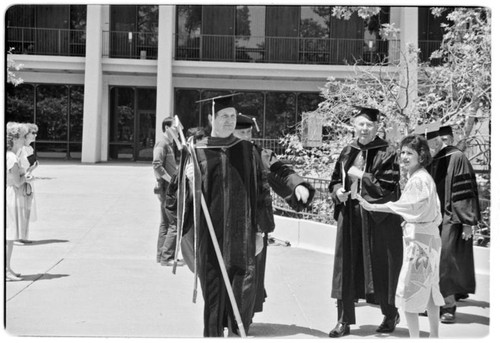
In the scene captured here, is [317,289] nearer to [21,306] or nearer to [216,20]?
[21,306]

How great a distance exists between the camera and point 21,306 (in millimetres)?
6461

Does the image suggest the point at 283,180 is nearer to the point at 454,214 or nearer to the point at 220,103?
the point at 220,103

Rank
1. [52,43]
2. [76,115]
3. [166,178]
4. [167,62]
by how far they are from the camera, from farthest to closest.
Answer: [167,62]
[52,43]
[76,115]
[166,178]

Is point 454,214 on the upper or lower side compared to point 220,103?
lower

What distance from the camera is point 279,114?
15.0 m

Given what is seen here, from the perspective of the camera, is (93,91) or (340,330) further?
(93,91)

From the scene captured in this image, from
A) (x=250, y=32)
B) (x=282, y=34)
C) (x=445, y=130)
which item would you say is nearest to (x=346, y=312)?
(x=445, y=130)

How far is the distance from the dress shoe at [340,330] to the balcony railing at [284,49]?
19.8 feet

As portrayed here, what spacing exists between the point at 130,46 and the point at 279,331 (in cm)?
1575

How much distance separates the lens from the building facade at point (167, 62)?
1007cm

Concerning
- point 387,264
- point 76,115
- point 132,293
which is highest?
point 76,115

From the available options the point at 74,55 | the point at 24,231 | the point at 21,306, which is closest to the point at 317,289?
the point at 21,306

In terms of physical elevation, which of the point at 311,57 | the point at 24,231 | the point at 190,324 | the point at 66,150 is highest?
the point at 311,57

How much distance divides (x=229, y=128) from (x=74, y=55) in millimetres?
14967
